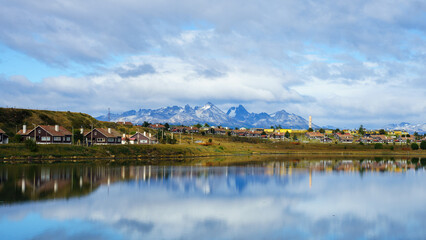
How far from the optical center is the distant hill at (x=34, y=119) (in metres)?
116

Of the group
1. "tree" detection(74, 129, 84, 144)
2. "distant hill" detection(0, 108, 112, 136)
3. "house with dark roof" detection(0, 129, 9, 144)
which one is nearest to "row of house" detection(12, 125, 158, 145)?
"tree" detection(74, 129, 84, 144)

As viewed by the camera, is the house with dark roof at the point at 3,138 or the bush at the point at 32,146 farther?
the house with dark roof at the point at 3,138

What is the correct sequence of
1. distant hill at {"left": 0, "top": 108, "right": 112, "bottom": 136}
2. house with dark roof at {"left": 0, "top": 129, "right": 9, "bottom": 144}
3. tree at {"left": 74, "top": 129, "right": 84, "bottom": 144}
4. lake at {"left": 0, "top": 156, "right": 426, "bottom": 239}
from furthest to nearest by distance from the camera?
distant hill at {"left": 0, "top": 108, "right": 112, "bottom": 136} < tree at {"left": 74, "top": 129, "right": 84, "bottom": 144} < house with dark roof at {"left": 0, "top": 129, "right": 9, "bottom": 144} < lake at {"left": 0, "top": 156, "right": 426, "bottom": 239}

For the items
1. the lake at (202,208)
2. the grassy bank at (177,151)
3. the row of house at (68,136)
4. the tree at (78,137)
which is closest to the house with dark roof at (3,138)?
the row of house at (68,136)

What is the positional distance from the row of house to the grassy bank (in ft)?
40.2

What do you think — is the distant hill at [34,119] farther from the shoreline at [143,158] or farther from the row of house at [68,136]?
the shoreline at [143,158]

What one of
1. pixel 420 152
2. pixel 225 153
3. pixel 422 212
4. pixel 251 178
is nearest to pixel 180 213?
pixel 422 212

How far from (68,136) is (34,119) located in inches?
1088

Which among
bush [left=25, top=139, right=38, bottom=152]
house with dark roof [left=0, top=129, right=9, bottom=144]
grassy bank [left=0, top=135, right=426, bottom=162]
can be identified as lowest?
grassy bank [left=0, top=135, right=426, bottom=162]

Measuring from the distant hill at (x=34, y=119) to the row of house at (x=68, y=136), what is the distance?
5.16 meters

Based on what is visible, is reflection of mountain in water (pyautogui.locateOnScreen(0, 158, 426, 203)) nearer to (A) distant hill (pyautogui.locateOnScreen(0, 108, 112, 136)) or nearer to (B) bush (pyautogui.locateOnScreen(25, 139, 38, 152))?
(B) bush (pyautogui.locateOnScreen(25, 139, 38, 152))

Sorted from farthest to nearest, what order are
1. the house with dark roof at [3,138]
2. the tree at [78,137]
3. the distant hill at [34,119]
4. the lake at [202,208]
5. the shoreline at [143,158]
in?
the distant hill at [34,119] → the tree at [78,137] → the house with dark roof at [3,138] → the shoreline at [143,158] → the lake at [202,208]

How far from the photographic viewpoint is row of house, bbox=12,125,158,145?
9888cm

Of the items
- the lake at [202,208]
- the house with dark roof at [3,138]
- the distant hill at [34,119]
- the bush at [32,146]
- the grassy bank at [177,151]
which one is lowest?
the lake at [202,208]
